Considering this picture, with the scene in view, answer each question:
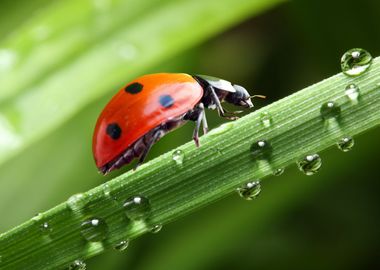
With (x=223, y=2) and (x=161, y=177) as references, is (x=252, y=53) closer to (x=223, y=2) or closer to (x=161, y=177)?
(x=223, y=2)

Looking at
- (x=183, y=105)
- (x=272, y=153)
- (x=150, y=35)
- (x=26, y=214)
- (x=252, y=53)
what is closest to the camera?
(x=272, y=153)

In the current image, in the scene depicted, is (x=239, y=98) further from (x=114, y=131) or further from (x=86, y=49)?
(x=86, y=49)

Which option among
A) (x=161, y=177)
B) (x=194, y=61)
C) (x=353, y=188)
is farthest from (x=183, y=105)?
(x=353, y=188)

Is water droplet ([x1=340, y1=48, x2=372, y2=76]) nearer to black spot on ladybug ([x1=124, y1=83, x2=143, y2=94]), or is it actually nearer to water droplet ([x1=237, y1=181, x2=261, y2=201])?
water droplet ([x1=237, y1=181, x2=261, y2=201])

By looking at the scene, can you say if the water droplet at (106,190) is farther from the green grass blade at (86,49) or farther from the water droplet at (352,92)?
the green grass blade at (86,49)

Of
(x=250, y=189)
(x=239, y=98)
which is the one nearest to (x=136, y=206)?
(x=250, y=189)

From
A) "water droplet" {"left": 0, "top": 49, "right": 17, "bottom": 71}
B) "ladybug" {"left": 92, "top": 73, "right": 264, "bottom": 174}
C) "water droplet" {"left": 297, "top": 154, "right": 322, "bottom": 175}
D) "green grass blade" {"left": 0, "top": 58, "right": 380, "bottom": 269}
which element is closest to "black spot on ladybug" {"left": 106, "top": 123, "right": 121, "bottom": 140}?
"ladybug" {"left": 92, "top": 73, "right": 264, "bottom": 174}

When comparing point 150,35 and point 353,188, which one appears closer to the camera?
point 150,35
